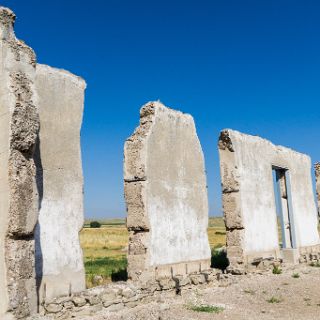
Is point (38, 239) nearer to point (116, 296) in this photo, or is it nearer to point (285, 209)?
point (116, 296)

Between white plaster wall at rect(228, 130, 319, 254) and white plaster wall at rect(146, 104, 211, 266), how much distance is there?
1.79 m

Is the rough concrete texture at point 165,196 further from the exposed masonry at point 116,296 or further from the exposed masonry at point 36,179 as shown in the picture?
the exposed masonry at point 36,179

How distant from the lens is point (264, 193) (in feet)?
41.1

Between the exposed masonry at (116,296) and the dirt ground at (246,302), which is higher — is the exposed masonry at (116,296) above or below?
above

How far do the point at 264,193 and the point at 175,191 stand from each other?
14.2ft

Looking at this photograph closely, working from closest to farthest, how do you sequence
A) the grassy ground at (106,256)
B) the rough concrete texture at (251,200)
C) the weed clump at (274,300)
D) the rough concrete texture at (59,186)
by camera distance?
the rough concrete texture at (59,186) < the weed clump at (274,300) < the grassy ground at (106,256) < the rough concrete texture at (251,200)

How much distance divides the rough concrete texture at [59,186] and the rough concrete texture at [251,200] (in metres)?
4.93

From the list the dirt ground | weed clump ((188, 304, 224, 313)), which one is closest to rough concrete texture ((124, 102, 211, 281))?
the dirt ground

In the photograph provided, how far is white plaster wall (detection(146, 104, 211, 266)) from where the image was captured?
8445 millimetres

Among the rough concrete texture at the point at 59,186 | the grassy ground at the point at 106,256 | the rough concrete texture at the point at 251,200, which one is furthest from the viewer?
the rough concrete texture at the point at 251,200

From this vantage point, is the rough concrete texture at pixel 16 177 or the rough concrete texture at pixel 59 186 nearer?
the rough concrete texture at pixel 16 177

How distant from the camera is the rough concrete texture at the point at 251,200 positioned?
431 inches

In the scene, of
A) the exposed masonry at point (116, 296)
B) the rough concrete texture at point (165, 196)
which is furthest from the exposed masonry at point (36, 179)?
the rough concrete texture at point (165, 196)

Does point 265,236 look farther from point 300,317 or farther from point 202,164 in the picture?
point 300,317
